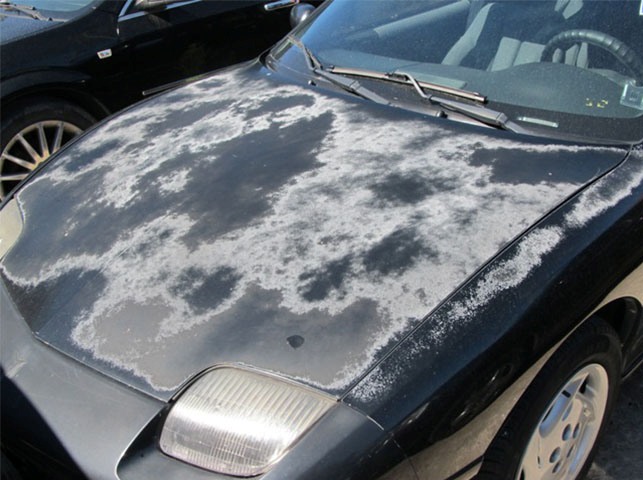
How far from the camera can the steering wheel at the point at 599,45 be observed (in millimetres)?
2266

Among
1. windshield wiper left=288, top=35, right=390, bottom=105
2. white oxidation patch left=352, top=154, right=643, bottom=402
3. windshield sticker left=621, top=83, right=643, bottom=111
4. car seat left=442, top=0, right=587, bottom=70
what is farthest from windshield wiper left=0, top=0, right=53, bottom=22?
white oxidation patch left=352, top=154, right=643, bottom=402

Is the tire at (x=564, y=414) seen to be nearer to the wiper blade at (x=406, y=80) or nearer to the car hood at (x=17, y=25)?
the wiper blade at (x=406, y=80)

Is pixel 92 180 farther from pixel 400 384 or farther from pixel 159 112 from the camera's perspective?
pixel 400 384

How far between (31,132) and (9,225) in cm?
192

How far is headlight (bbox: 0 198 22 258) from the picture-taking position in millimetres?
2201

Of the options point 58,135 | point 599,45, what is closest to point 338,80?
point 599,45

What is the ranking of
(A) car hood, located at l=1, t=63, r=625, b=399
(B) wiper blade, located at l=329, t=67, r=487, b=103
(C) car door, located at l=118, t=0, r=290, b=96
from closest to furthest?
(A) car hood, located at l=1, t=63, r=625, b=399
(B) wiper blade, located at l=329, t=67, r=487, b=103
(C) car door, located at l=118, t=0, r=290, b=96

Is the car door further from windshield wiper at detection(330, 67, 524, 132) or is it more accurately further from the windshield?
windshield wiper at detection(330, 67, 524, 132)

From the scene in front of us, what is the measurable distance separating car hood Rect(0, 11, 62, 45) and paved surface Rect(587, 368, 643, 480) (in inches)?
143

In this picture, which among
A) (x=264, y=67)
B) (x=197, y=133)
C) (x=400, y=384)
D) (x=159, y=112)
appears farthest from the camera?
(x=264, y=67)

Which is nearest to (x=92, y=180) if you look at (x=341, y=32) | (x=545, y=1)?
(x=341, y=32)

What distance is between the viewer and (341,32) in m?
2.95

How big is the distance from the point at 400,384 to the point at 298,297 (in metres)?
0.36

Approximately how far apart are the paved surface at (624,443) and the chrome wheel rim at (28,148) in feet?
10.5
